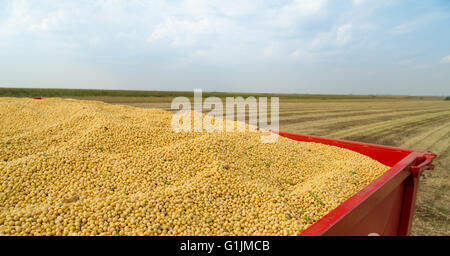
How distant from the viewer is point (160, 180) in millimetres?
2305

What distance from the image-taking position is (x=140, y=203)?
1865 mm

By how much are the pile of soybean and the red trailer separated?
10.7 inches

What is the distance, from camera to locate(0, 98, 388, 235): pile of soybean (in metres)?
1.76

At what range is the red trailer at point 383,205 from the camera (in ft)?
4.73

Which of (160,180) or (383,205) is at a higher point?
(160,180)

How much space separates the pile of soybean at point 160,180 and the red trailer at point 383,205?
0.27 metres

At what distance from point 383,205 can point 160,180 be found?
1834mm

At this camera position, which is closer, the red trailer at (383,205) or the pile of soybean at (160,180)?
the red trailer at (383,205)

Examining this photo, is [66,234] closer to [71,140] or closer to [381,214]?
[71,140]

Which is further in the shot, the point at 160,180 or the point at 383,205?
the point at 160,180

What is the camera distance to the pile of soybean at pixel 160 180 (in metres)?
1.76
